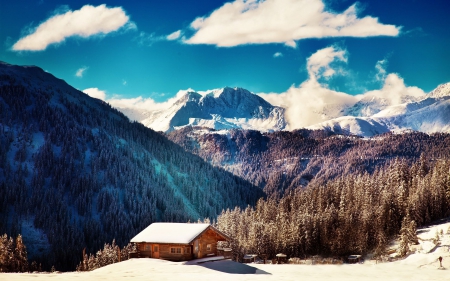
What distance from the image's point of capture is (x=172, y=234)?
61.3 metres

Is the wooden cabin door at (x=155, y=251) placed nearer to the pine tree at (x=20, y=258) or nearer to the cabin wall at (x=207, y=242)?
the cabin wall at (x=207, y=242)

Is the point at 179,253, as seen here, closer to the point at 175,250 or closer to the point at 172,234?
the point at 175,250

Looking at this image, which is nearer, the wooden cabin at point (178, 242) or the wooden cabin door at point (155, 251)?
the wooden cabin at point (178, 242)

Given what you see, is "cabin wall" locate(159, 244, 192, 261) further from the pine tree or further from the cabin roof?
the pine tree

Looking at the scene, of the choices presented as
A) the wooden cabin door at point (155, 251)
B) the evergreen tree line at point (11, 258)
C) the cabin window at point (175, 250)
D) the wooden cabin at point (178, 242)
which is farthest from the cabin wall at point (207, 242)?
the evergreen tree line at point (11, 258)

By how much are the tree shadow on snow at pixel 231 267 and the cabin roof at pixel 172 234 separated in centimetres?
414

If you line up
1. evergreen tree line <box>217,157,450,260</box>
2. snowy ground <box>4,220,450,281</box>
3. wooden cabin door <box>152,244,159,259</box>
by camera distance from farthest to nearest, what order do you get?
1. evergreen tree line <box>217,157,450,260</box>
2. wooden cabin door <box>152,244,159,259</box>
3. snowy ground <box>4,220,450,281</box>

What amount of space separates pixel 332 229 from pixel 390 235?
36.3 ft

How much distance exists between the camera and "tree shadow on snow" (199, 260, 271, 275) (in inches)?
2079

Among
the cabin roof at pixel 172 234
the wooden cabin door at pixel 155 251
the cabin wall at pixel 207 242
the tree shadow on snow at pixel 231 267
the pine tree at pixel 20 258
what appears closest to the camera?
the tree shadow on snow at pixel 231 267

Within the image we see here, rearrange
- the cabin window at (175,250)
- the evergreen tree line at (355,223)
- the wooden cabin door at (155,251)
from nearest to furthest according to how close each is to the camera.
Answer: the cabin window at (175,250)
the wooden cabin door at (155,251)
the evergreen tree line at (355,223)

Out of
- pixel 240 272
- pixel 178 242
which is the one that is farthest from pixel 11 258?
pixel 240 272

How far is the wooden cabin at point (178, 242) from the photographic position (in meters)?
59.9

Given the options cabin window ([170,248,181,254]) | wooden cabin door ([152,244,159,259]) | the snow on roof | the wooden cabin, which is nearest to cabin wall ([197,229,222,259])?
the wooden cabin
